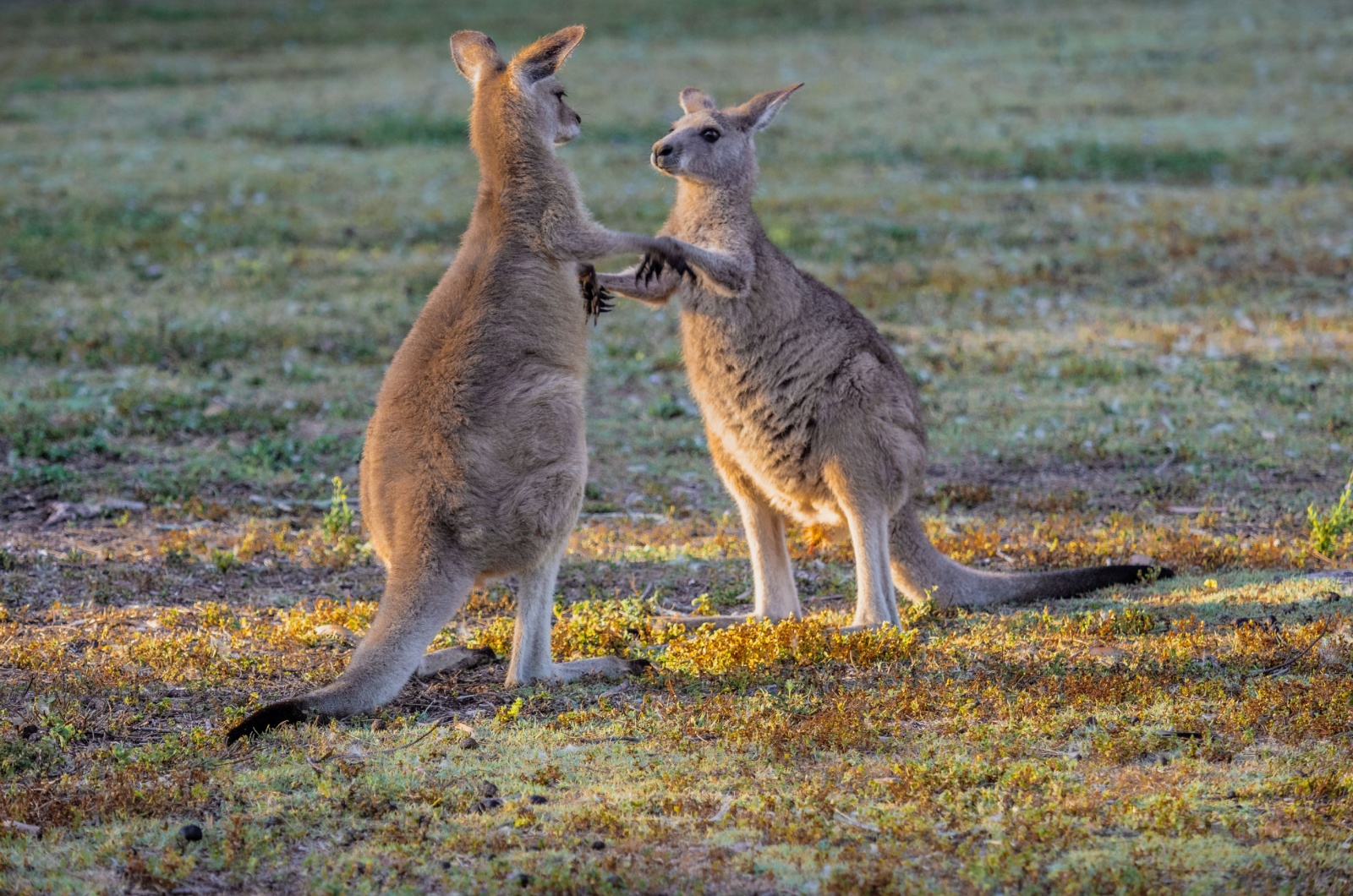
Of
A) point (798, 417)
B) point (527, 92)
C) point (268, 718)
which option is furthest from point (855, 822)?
point (527, 92)

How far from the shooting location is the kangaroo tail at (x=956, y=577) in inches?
241

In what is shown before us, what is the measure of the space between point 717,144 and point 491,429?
2160mm

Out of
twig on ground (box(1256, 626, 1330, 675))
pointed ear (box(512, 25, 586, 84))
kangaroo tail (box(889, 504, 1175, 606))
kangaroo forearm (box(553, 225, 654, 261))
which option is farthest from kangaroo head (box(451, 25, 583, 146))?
twig on ground (box(1256, 626, 1330, 675))

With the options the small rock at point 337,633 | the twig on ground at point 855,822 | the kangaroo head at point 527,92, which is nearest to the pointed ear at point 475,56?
the kangaroo head at point 527,92

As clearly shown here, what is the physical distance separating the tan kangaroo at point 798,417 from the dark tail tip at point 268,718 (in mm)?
2016

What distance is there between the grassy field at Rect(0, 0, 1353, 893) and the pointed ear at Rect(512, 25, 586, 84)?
6.92ft

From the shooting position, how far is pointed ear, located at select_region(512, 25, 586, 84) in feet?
18.5

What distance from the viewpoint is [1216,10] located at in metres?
28.8

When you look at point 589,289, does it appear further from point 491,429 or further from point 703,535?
point 703,535

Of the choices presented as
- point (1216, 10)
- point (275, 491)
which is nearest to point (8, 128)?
point (275, 491)

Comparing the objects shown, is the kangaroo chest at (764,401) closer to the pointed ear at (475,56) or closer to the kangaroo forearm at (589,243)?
the kangaroo forearm at (589,243)

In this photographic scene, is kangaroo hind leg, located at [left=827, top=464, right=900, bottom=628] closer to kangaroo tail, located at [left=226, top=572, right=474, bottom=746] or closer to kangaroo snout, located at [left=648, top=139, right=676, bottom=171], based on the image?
kangaroo snout, located at [left=648, top=139, right=676, bottom=171]

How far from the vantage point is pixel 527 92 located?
18.4 ft

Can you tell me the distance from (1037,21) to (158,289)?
20793 mm
